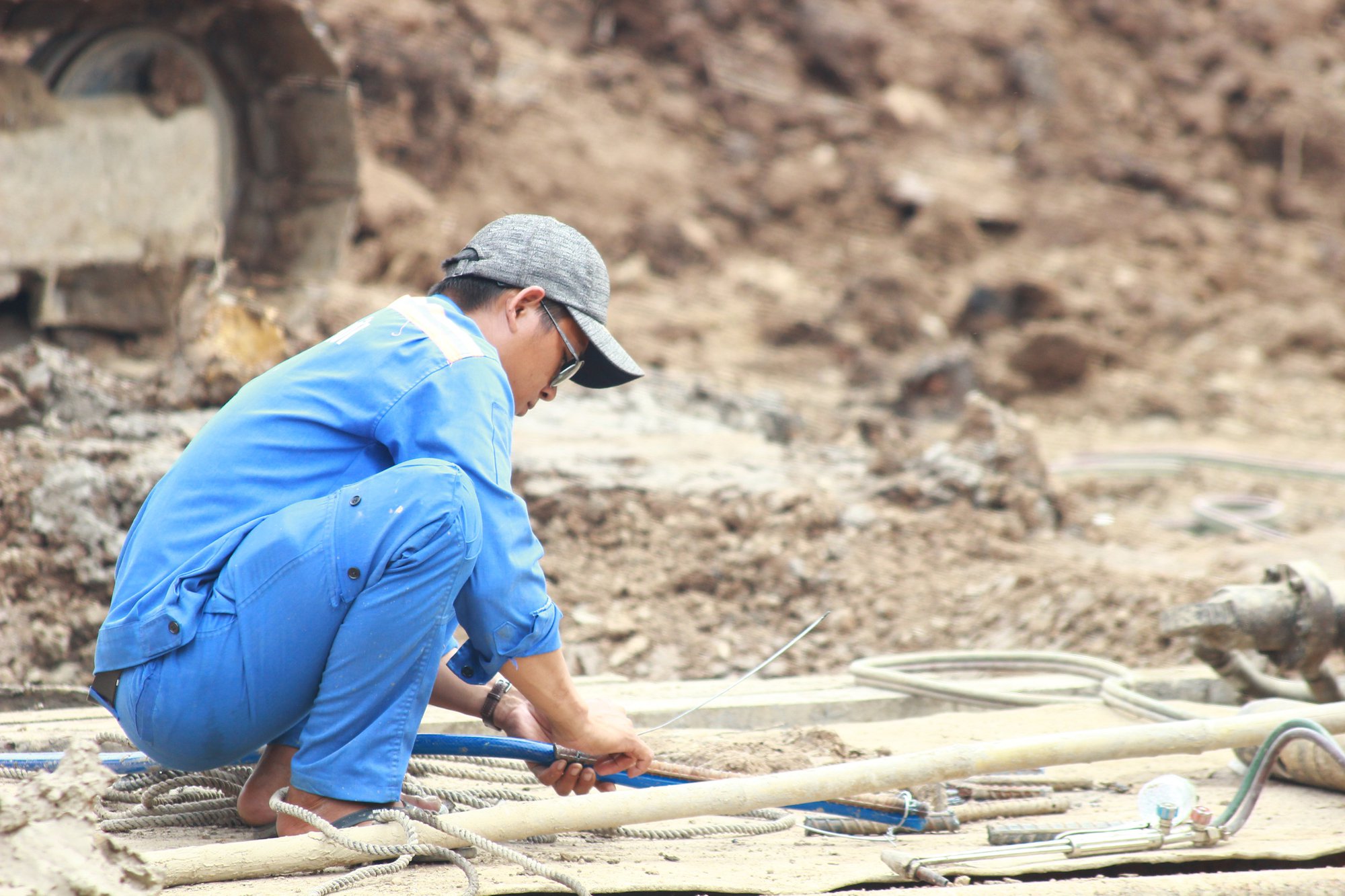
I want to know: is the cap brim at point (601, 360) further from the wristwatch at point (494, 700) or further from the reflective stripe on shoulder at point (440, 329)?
the wristwatch at point (494, 700)

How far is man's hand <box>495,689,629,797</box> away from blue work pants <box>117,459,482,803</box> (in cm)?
30

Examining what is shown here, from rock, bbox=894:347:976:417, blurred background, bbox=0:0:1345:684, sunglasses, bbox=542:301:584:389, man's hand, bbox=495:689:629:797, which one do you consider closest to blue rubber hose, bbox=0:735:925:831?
man's hand, bbox=495:689:629:797

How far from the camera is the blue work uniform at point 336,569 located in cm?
209

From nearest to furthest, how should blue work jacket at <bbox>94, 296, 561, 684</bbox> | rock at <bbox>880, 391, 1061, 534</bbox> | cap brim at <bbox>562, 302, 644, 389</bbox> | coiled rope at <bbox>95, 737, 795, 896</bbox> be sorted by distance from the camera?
1. coiled rope at <bbox>95, 737, 795, 896</bbox>
2. blue work jacket at <bbox>94, 296, 561, 684</bbox>
3. cap brim at <bbox>562, 302, 644, 389</bbox>
4. rock at <bbox>880, 391, 1061, 534</bbox>

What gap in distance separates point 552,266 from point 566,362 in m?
0.21

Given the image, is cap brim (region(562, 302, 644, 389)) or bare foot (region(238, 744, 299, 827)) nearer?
bare foot (region(238, 744, 299, 827))

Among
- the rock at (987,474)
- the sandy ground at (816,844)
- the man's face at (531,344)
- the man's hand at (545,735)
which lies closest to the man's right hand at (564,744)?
the man's hand at (545,735)

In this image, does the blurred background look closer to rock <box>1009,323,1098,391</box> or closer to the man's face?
rock <box>1009,323,1098,391</box>

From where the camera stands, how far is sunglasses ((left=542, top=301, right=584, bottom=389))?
2447 millimetres

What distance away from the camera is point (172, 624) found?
82.9 inches

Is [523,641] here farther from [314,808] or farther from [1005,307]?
[1005,307]

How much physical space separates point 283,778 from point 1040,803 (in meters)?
1.61

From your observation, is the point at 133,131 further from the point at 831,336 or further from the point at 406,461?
the point at 831,336

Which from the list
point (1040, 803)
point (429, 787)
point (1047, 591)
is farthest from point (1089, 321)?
point (429, 787)
